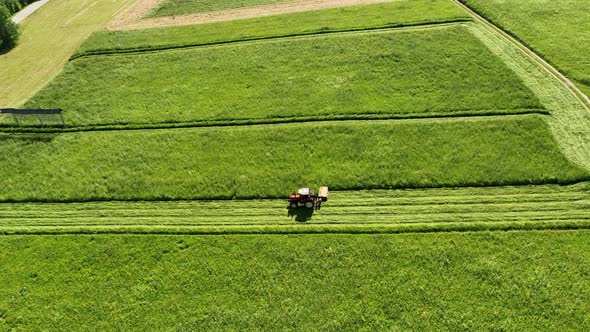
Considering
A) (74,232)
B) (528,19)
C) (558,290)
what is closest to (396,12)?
(528,19)

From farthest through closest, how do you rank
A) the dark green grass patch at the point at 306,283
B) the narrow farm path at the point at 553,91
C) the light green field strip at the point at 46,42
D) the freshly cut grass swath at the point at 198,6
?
the freshly cut grass swath at the point at 198,6 < the light green field strip at the point at 46,42 < the narrow farm path at the point at 553,91 < the dark green grass patch at the point at 306,283

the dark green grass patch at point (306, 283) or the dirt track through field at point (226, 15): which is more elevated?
the dirt track through field at point (226, 15)

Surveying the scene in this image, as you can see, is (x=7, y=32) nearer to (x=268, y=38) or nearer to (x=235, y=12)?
(x=235, y=12)

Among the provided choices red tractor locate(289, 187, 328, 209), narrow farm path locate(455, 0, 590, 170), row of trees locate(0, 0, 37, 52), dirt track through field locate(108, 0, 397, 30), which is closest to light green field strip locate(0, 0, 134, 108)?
row of trees locate(0, 0, 37, 52)

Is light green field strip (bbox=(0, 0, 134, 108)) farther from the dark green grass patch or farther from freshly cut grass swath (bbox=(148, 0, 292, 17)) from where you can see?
the dark green grass patch

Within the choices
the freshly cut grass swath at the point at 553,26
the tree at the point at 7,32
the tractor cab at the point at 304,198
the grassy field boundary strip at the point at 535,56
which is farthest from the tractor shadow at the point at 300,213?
the tree at the point at 7,32

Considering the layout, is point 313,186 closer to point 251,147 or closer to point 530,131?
point 251,147

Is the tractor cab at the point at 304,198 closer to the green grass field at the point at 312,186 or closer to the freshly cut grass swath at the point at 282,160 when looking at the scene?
the green grass field at the point at 312,186
